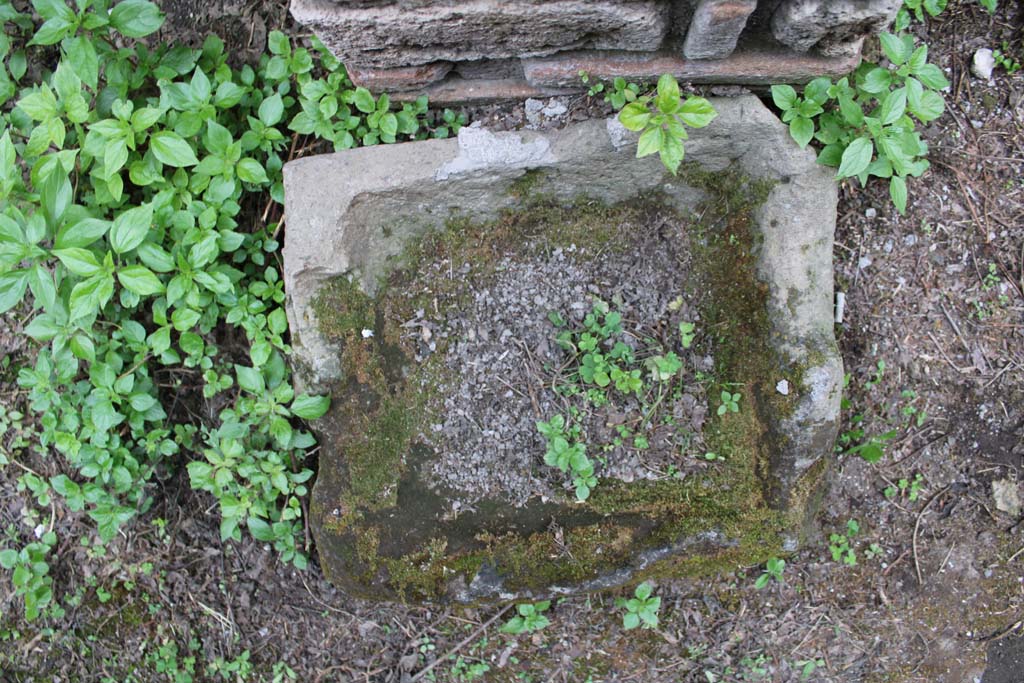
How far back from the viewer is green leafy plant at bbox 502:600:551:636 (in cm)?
259

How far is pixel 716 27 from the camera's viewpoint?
1.94 meters

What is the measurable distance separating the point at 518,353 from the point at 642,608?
3.36 ft

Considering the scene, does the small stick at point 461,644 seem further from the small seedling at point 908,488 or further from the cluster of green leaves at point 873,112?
the cluster of green leaves at point 873,112

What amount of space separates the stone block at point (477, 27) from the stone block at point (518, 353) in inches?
10.6

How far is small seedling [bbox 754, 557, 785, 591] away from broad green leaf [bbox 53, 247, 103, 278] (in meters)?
2.40

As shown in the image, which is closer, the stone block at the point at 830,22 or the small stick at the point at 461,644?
the stone block at the point at 830,22

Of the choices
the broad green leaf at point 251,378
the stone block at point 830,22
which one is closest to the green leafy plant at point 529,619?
the broad green leaf at point 251,378

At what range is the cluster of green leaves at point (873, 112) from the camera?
6.79 feet

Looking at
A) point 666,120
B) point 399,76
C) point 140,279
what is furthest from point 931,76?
point 140,279

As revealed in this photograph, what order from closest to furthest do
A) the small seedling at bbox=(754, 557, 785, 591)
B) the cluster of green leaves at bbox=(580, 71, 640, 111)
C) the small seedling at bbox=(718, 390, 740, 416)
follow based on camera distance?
the cluster of green leaves at bbox=(580, 71, 640, 111), the small seedling at bbox=(718, 390, 740, 416), the small seedling at bbox=(754, 557, 785, 591)

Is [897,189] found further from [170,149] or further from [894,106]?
[170,149]

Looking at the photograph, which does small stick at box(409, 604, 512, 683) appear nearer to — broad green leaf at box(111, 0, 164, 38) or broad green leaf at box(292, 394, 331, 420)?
broad green leaf at box(292, 394, 331, 420)

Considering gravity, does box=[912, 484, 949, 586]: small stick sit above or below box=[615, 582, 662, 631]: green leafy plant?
above

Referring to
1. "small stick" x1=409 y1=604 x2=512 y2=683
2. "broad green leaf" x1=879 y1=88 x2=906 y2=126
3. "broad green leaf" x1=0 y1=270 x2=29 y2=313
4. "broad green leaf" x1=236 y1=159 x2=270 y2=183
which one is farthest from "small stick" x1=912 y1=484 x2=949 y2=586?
"broad green leaf" x1=0 y1=270 x2=29 y2=313
